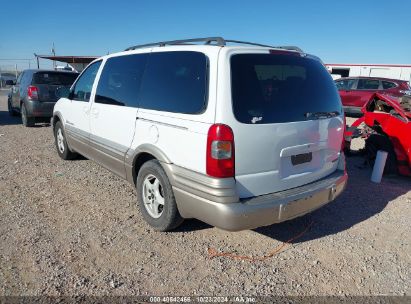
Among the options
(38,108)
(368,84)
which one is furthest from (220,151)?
(368,84)

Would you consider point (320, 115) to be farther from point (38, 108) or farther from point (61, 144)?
point (38, 108)

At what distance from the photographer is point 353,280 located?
9.75 feet

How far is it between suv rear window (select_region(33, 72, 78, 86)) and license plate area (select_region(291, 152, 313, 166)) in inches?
323

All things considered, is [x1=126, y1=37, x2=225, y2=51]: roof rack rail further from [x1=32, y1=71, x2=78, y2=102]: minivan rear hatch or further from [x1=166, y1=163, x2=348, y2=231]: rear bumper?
[x1=32, y1=71, x2=78, y2=102]: minivan rear hatch

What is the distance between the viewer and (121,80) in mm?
4203

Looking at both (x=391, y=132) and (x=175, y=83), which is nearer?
(x=175, y=83)

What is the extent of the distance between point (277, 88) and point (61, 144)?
471cm

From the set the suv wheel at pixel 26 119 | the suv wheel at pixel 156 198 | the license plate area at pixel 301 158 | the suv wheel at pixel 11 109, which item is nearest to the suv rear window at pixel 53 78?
the suv wheel at pixel 26 119

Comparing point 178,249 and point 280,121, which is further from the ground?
point 280,121

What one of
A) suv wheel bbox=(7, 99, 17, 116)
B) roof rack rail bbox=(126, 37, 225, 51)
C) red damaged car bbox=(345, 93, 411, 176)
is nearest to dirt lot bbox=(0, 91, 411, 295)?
red damaged car bbox=(345, 93, 411, 176)

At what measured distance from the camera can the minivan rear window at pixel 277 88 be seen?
2.87 metres

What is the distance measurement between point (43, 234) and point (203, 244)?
5.57 feet

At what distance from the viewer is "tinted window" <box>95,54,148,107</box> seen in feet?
12.7

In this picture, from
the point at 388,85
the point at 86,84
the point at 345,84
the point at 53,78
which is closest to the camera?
the point at 86,84
